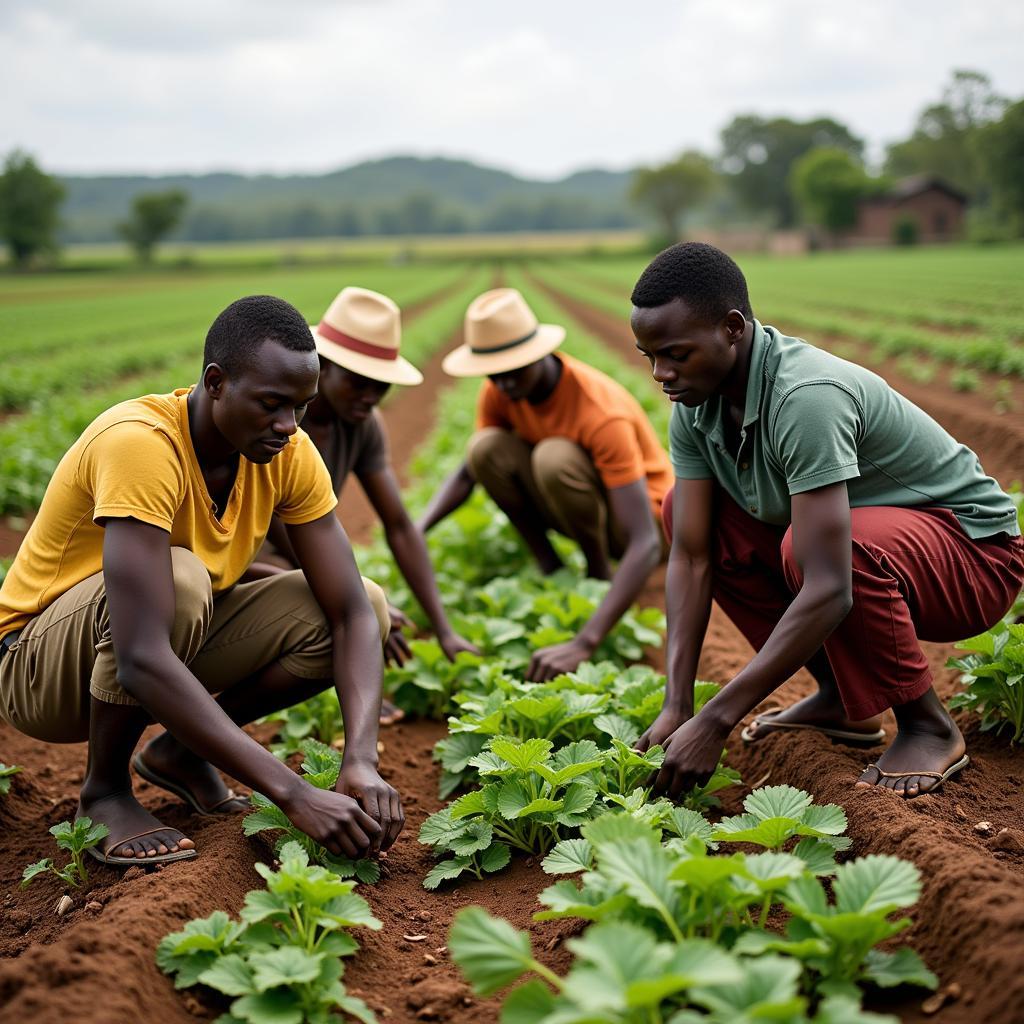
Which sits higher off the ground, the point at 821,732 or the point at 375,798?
the point at 375,798

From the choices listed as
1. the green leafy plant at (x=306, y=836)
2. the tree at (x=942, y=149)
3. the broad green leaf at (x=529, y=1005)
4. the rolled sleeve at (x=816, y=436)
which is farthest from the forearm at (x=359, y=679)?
the tree at (x=942, y=149)

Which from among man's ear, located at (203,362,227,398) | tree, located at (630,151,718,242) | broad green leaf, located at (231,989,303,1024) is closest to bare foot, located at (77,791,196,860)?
broad green leaf, located at (231,989,303,1024)

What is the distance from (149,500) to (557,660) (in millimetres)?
1752

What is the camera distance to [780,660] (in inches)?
103

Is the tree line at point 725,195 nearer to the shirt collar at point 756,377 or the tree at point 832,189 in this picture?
the tree at point 832,189

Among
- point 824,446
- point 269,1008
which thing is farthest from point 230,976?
point 824,446

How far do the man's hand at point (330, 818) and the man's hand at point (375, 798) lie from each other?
0.23ft

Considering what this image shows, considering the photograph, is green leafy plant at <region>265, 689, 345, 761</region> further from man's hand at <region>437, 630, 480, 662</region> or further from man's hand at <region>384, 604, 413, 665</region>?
man's hand at <region>437, 630, 480, 662</region>

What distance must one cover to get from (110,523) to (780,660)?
1.66 meters

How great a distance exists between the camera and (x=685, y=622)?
3137 mm

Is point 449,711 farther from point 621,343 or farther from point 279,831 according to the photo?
point 621,343

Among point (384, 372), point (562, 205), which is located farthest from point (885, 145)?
point (384, 372)

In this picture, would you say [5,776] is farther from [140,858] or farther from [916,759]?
[916,759]

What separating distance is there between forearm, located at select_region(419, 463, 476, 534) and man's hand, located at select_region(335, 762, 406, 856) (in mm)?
2096
